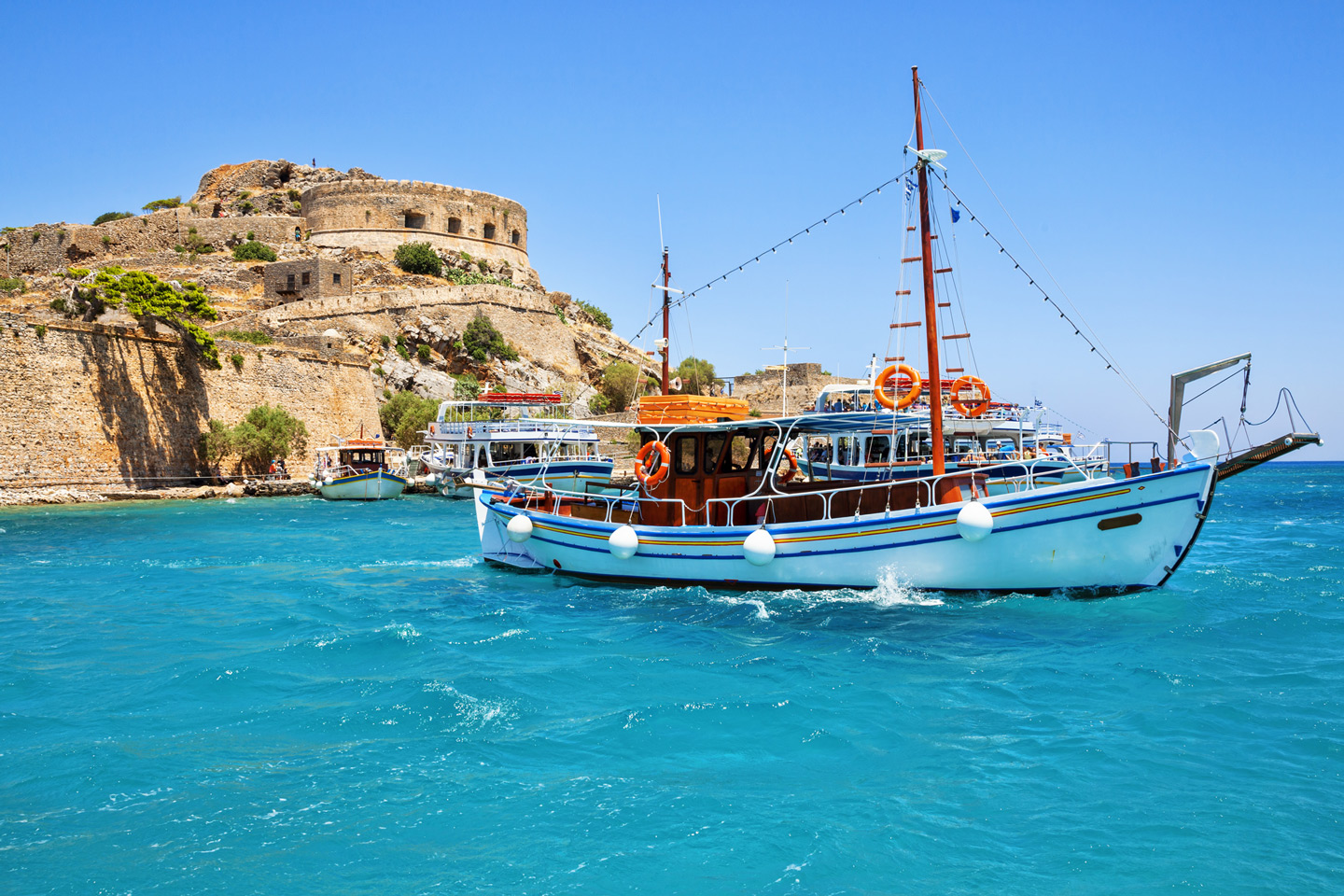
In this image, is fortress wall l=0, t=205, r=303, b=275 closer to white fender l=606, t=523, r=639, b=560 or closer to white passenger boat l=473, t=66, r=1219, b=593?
white passenger boat l=473, t=66, r=1219, b=593

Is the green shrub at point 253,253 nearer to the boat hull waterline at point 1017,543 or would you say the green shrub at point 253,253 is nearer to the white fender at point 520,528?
the white fender at point 520,528

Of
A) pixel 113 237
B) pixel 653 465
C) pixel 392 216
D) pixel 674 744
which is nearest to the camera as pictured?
pixel 674 744

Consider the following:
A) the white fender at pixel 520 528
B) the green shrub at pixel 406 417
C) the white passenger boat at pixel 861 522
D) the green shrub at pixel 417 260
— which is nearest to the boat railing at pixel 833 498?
the white passenger boat at pixel 861 522

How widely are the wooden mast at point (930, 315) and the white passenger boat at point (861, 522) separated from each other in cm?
2

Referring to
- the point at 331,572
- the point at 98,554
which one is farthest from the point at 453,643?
the point at 98,554

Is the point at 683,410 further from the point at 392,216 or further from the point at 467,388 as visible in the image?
the point at 392,216

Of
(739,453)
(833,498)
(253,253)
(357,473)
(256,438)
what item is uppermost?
(253,253)

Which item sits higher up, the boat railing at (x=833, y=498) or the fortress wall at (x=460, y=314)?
the fortress wall at (x=460, y=314)

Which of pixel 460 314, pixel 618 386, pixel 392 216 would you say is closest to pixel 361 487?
pixel 460 314

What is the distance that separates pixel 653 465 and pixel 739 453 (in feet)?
4.80

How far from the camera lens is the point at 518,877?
4453 millimetres

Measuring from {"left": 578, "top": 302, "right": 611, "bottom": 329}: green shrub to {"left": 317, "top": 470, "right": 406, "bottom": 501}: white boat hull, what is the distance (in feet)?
95.7

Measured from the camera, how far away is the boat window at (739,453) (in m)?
12.9

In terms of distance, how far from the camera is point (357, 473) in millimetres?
30062
